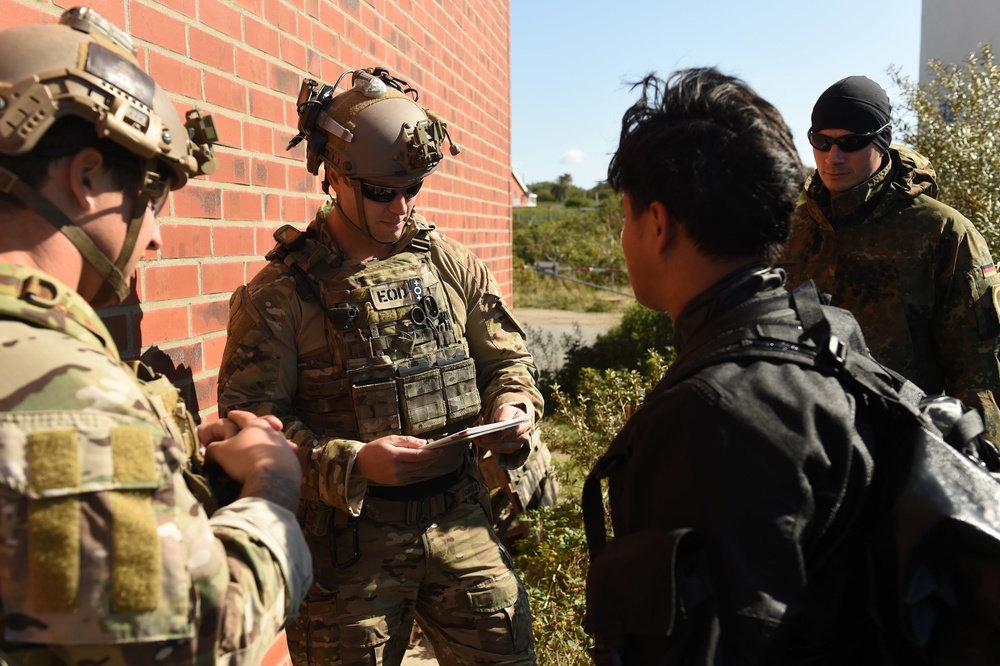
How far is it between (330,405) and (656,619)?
4.61 feet

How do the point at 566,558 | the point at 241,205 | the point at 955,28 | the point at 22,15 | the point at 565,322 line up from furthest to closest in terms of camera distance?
the point at 955,28 → the point at 565,322 → the point at 566,558 → the point at 241,205 → the point at 22,15

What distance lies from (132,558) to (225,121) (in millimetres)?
1750

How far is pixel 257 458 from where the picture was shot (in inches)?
57.2

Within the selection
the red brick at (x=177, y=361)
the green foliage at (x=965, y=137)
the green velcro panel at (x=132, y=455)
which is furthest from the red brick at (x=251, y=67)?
the green foliage at (x=965, y=137)

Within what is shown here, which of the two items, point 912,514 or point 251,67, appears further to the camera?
point 251,67

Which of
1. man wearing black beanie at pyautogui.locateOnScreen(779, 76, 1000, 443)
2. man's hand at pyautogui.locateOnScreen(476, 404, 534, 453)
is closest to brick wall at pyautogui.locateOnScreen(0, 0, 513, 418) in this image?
man's hand at pyautogui.locateOnScreen(476, 404, 534, 453)

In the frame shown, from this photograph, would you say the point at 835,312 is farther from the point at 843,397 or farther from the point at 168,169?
the point at 168,169

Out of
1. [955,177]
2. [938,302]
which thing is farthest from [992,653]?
[955,177]

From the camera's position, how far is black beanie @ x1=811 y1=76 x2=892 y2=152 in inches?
115

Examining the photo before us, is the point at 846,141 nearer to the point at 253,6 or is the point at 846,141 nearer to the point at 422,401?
the point at 422,401

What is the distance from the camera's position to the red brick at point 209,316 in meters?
2.33

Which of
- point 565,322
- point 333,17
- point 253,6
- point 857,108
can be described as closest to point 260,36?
point 253,6

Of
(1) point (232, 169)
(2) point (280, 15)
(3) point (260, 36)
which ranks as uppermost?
(2) point (280, 15)

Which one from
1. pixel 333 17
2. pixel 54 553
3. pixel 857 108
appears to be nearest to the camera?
pixel 54 553
